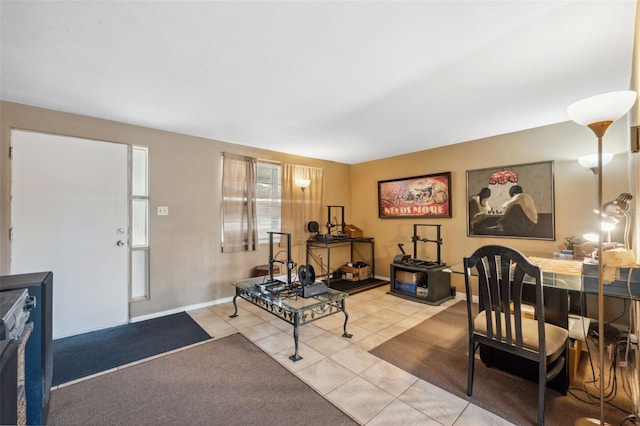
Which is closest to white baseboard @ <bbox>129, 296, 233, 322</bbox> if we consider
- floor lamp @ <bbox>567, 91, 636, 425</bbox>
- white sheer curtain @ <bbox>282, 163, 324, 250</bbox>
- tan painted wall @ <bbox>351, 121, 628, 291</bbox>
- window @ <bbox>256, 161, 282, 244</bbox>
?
window @ <bbox>256, 161, 282, 244</bbox>

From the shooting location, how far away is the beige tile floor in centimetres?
164

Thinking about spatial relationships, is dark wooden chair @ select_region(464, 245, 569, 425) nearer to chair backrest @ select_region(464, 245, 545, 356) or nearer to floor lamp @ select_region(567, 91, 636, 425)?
chair backrest @ select_region(464, 245, 545, 356)

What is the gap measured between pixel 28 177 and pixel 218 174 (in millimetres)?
1842

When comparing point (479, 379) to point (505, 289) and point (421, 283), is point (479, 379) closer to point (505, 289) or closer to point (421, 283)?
point (505, 289)

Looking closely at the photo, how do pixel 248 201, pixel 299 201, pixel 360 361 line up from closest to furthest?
pixel 360 361 < pixel 248 201 < pixel 299 201

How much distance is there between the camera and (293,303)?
8.02ft

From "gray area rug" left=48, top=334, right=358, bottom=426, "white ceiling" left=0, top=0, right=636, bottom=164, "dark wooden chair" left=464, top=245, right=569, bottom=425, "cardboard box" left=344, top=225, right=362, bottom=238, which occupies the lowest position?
"gray area rug" left=48, top=334, right=358, bottom=426

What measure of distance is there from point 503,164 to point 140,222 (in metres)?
4.70

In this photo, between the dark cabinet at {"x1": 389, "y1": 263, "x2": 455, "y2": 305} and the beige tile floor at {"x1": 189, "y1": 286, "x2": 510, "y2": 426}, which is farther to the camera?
the dark cabinet at {"x1": 389, "y1": 263, "x2": 455, "y2": 305}

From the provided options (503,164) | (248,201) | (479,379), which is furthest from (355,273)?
(479,379)

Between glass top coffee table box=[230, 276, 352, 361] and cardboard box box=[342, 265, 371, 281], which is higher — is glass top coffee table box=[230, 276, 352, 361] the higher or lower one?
the higher one

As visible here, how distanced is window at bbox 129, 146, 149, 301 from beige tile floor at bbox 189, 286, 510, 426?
720mm

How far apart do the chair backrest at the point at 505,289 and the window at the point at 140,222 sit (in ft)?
11.3

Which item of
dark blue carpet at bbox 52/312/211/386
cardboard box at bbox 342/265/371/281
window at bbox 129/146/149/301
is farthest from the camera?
cardboard box at bbox 342/265/371/281
